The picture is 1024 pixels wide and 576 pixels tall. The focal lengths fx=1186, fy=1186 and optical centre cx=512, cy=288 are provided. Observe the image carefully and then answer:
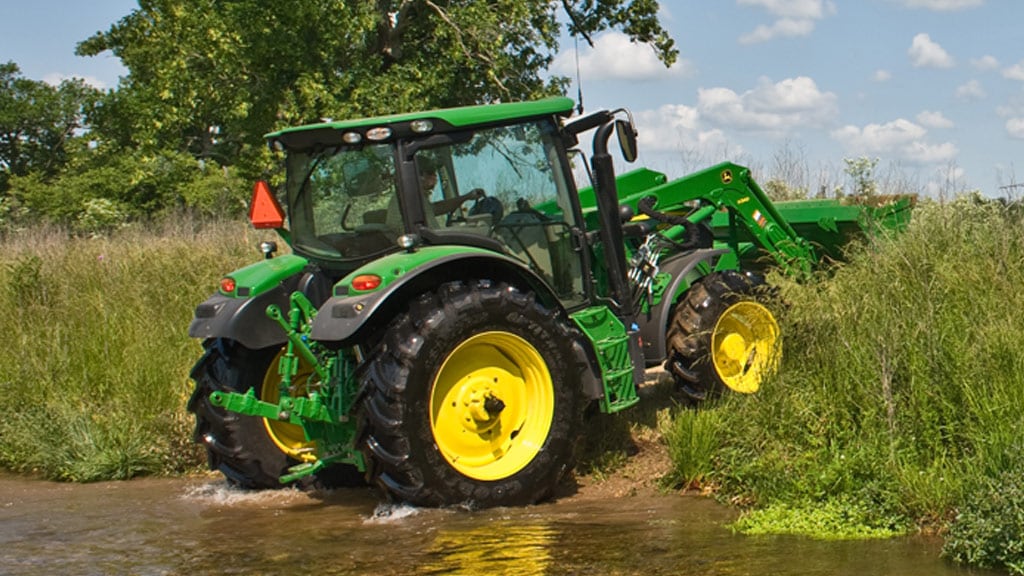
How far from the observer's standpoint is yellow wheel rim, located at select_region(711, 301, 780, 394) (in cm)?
796

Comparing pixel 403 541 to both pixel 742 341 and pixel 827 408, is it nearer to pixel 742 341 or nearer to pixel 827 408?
pixel 827 408

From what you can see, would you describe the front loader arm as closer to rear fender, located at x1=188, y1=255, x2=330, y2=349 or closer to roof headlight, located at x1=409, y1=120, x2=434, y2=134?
roof headlight, located at x1=409, y1=120, x2=434, y2=134

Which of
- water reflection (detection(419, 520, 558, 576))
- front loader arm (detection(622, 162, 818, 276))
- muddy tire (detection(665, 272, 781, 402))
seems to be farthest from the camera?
front loader arm (detection(622, 162, 818, 276))

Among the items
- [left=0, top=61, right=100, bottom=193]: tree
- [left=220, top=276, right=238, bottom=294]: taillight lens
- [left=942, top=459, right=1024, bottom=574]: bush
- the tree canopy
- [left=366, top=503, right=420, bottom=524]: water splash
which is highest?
[left=0, top=61, right=100, bottom=193]: tree

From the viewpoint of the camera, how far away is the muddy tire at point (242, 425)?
7.02m

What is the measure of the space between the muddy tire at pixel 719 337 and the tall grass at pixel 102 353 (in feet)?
11.3

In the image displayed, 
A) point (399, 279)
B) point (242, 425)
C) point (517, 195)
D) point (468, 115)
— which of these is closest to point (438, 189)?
point (468, 115)

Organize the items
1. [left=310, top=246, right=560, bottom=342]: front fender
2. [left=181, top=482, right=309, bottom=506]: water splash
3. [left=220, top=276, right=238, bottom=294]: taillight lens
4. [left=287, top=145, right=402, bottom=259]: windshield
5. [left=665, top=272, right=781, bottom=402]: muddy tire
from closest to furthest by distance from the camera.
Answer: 1. [left=310, top=246, right=560, bottom=342]: front fender
2. [left=287, top=145, right=402, bottom=259]: windshield
3. [left=181, top=482, right=309, bottom=506]: water splash
4. [left=220, top=276, right=238, bottom=294]: taillight lens
5. [left=665, top=272, right=781, bottom=402]: muddy tire

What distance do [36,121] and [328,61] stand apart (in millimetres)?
26176

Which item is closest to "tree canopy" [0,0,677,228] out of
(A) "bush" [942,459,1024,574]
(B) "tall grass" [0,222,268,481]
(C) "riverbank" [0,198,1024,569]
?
(B) "tall grass" [0,222,268,481]

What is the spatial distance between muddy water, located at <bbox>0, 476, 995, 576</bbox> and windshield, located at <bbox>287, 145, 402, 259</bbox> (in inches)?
58.6

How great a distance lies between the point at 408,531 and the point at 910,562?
7.72 feet

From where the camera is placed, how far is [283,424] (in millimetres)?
7340

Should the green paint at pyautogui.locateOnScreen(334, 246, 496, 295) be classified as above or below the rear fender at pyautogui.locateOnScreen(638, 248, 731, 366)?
above
